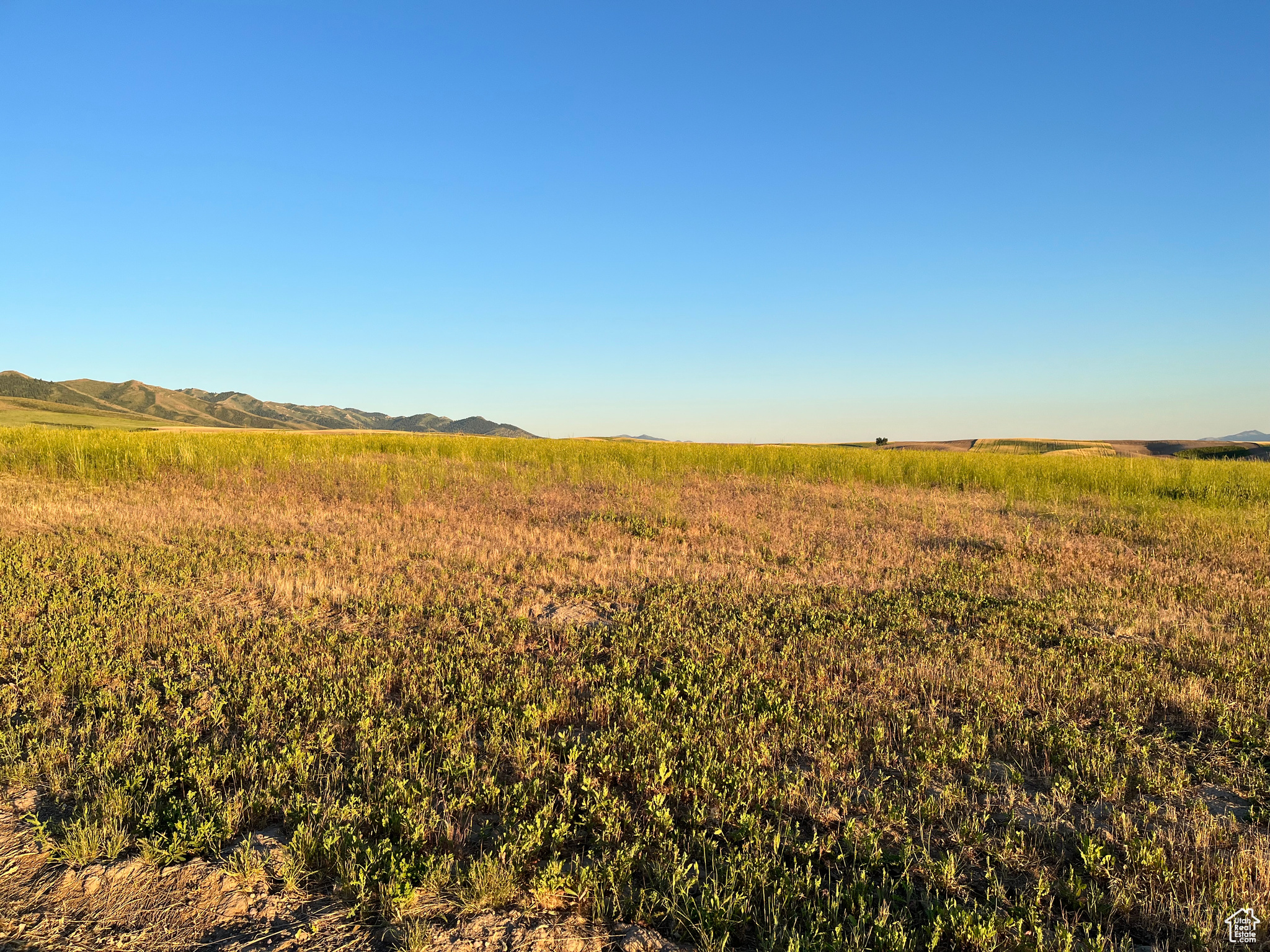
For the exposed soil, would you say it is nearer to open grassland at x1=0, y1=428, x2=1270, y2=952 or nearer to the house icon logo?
open grassland at x1=0, y1=428, x2=1270, y2=952

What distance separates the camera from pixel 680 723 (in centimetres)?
417

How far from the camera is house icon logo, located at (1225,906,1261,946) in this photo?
243 cm

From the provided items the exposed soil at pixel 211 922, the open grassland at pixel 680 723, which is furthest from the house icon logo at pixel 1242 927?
the exposed soil at pixel 211 922

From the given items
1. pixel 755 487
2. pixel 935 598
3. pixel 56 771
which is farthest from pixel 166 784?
pixel 755 487

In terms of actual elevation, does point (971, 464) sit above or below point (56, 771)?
above

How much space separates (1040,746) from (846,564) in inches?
199

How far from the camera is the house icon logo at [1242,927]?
2430 mm

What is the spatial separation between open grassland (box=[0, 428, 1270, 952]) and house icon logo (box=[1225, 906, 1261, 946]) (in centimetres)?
5

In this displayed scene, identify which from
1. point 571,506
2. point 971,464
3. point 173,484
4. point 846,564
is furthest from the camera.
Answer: point 971,464

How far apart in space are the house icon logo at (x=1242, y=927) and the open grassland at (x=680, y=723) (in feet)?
0.15

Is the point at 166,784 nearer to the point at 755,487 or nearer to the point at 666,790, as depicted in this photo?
the point at 666,790

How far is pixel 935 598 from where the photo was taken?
727 centimetres

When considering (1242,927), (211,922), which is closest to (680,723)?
(211,922)

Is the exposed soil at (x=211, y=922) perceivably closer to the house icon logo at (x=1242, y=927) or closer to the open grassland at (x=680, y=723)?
the open grassland at (x=680, y=723)
